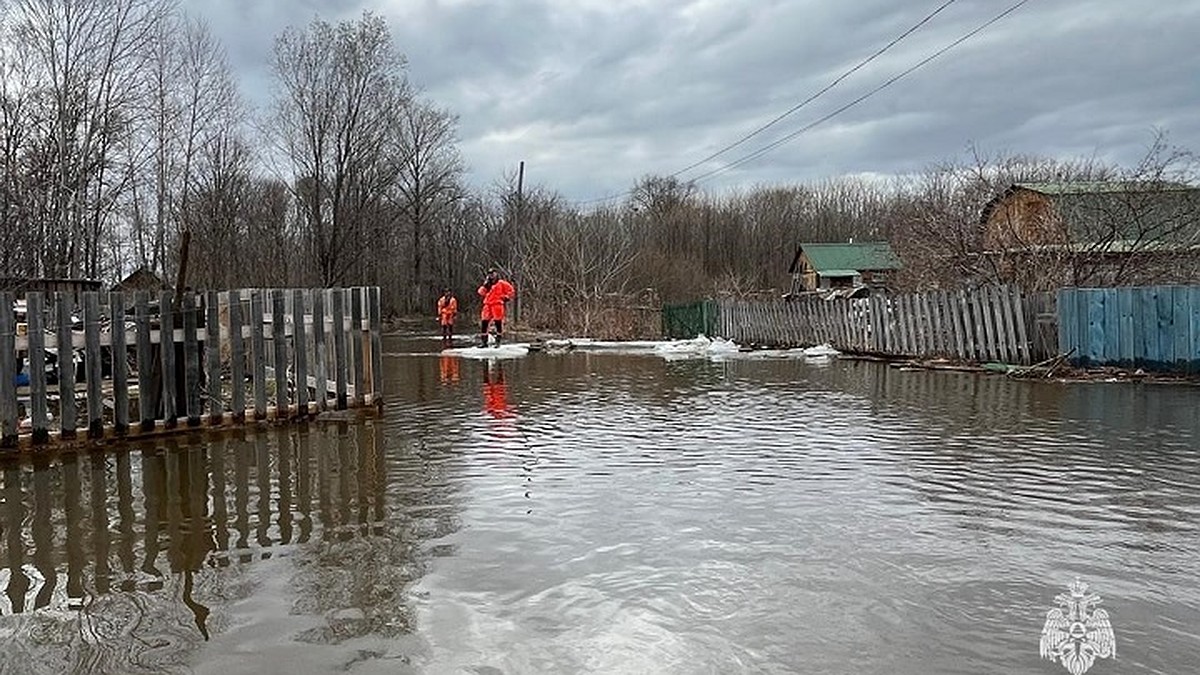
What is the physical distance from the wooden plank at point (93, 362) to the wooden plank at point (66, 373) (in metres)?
0.13

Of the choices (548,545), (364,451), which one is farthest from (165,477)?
(548,545)

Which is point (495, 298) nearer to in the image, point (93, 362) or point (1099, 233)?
point (1099, 233)

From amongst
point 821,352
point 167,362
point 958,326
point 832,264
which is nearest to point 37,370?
point 167,362

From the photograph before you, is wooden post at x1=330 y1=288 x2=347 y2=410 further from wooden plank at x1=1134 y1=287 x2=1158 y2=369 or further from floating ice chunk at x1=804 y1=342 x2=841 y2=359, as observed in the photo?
floating ice chunk at x1=804 y1=342 x2=841 y2=359

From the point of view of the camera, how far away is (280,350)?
31.7 ft

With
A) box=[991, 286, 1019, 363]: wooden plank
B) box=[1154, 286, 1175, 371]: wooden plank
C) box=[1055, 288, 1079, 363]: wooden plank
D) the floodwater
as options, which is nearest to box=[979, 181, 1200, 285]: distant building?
box=[991, 286, 1019, 363]: wooden plank

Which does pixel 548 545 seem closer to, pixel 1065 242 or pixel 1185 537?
pixel 1185 537

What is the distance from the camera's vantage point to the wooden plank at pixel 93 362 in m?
8.17

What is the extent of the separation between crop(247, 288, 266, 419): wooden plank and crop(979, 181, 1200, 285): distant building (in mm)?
15680

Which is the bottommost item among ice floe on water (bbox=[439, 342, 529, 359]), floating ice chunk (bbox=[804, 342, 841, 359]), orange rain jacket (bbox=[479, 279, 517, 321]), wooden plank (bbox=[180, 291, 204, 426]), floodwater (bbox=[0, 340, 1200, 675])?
floodwater (bbox=[0, 340, 1200, 675])

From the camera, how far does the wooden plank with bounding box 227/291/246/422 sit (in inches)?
363

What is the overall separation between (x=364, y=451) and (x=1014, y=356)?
1233 cm

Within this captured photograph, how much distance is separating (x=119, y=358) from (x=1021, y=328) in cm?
1410

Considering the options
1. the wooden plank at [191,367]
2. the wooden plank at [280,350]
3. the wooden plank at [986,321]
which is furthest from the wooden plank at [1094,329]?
the wooden plank at [191,367]
